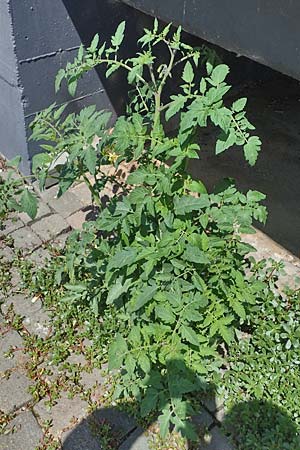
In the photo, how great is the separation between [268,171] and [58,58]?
6.04ft

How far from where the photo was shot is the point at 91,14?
380cm

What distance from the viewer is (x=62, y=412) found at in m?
2.63

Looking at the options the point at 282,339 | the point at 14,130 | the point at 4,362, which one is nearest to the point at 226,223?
the point at 282,339

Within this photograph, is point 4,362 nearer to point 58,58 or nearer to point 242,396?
point 242,396

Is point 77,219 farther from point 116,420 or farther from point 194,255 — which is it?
point 194,255

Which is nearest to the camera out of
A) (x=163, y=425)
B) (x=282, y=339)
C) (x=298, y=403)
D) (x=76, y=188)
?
(x=163, y=425)

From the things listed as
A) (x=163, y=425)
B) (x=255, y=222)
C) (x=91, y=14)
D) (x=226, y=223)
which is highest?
(x=91, y=14)

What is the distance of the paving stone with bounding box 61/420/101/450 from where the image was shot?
2486 millimetres

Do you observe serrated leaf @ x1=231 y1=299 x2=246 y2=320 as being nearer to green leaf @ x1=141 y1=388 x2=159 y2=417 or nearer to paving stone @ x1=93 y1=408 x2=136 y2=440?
green leaf @ x1=141 y1=388 x2=159 y2=417

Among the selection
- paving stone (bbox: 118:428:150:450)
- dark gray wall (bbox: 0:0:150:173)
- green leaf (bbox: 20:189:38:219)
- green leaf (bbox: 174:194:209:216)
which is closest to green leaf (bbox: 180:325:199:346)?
green leaf (bbox: 174:194:209:216)

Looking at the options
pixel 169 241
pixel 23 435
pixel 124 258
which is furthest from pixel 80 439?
pixel 169 241

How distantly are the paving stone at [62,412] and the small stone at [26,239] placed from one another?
117 cm

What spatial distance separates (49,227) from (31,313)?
76cm

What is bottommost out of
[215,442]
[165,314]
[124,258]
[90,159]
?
[215,442]
